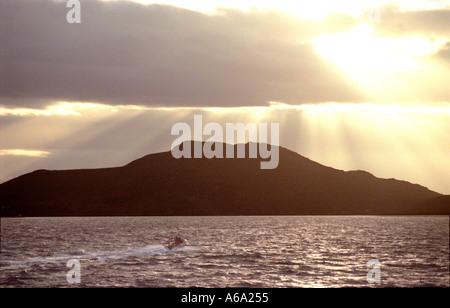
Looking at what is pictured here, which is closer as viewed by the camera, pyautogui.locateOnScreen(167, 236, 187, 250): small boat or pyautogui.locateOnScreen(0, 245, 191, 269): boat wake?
pyautogui.locateOnScreen(0, 245, 191, 269): boat wake

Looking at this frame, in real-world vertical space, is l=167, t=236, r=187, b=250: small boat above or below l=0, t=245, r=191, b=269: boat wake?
above

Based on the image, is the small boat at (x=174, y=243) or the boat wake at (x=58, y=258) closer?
the boat wake at (x=58, y=258)

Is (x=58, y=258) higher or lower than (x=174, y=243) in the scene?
lower

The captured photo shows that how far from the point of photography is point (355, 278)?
51.2 meters

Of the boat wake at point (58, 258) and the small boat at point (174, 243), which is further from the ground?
the small boat at point (174, 243)

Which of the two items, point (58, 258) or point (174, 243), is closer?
point (58, 258)

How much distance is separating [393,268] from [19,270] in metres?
35.3
